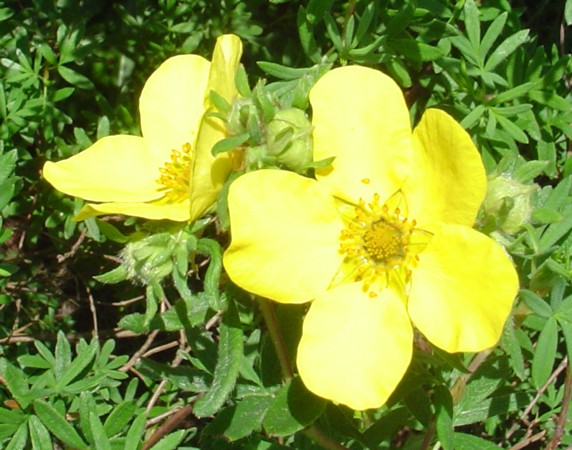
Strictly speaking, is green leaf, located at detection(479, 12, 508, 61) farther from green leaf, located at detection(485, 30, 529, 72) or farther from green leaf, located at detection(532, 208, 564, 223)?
green leaf, located at detection(532, 208, 564, 223)

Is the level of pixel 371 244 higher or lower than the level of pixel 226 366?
higher

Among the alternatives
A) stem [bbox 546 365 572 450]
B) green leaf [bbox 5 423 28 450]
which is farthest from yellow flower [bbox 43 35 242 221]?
stem [bbox 546 365 572 450]

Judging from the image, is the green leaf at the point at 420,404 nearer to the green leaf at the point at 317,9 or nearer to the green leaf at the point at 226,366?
the green leaf at the point at 226,366

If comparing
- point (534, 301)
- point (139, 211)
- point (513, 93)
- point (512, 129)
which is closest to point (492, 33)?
point (513, 93)

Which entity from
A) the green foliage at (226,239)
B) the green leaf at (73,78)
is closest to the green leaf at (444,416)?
the green foliage at (226,239)

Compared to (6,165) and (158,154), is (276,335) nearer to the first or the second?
(158,154)

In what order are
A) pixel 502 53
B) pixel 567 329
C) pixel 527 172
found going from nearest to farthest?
1. pixel 527 172
2. pixel 567 329
3. pixel 502 53
